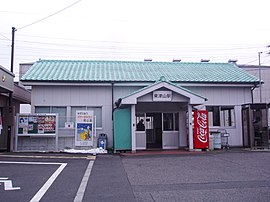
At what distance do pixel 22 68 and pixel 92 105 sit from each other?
1638 cm

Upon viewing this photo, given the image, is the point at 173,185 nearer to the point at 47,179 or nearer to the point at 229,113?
the point at 47,179

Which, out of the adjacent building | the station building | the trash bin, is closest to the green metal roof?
the station building

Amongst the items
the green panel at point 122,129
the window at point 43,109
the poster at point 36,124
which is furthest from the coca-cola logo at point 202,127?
the window at point 43,109

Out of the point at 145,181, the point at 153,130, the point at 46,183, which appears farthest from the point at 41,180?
the point at 153,130

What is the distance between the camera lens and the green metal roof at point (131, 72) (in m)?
18.6

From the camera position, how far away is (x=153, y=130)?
1897 cm

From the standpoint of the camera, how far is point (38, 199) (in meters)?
6.67

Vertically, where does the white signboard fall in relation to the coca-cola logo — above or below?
above

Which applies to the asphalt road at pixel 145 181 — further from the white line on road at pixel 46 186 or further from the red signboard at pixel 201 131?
the red signboard at pixel 201 131

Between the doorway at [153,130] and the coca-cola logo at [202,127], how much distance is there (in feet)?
8.39

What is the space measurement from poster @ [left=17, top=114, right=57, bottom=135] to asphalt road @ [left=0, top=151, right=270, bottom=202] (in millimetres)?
4232

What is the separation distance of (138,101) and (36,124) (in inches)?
219

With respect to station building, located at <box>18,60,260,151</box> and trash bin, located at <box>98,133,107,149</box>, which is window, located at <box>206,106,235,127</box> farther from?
trash bin, located at <box>98,133,107,149</box>

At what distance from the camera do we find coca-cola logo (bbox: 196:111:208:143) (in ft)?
55.7
